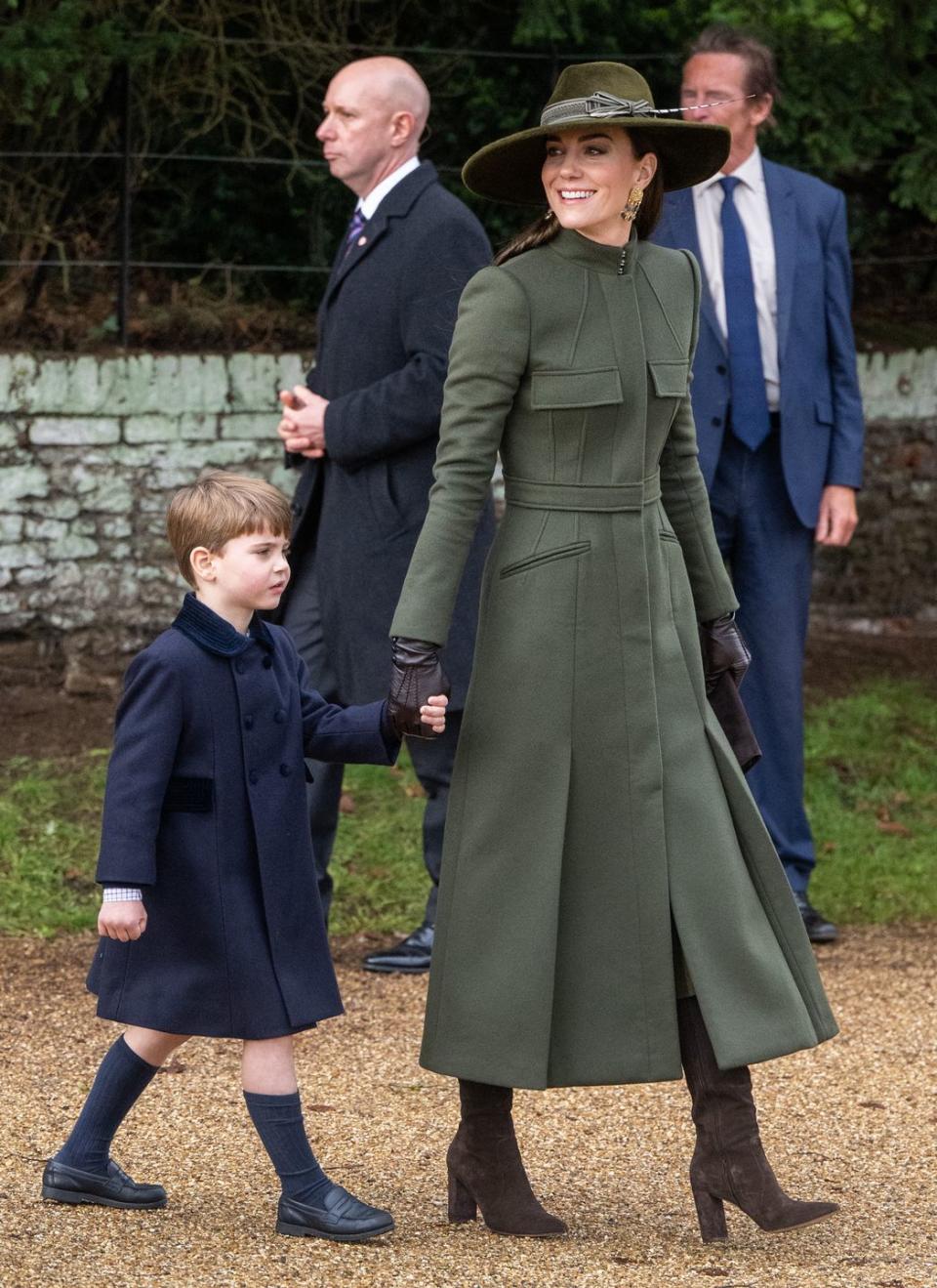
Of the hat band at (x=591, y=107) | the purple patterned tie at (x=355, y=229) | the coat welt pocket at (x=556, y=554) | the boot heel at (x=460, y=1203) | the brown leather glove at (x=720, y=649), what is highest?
the hat band at (x=591, y=107)

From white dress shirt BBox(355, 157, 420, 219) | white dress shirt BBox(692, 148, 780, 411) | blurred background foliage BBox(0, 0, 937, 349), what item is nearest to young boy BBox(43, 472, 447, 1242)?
white dress shirt BBox(355, 157, 420, 219)

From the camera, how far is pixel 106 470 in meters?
8.18

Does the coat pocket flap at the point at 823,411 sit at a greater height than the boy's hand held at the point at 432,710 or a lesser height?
greater

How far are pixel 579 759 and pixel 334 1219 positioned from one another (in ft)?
2.89

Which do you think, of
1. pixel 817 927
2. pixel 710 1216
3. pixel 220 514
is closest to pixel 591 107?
Answer: pixel 220 514

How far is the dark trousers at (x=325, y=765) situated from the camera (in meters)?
5.31

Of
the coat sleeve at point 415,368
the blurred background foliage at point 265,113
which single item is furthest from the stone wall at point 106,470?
the coat sleeve at point 415,368

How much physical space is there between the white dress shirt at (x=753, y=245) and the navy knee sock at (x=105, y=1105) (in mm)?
2944

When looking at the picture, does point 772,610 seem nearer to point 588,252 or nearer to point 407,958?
point 407,958

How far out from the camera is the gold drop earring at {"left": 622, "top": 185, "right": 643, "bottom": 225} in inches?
143

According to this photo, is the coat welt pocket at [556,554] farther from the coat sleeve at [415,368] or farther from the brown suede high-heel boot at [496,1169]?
the coat sleeve at [415,368]

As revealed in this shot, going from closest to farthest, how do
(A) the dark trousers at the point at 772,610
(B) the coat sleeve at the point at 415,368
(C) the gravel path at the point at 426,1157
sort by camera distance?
(C) the gravel path at the point at 426,1157 → (B) the coat sleeve at the point at 415,368 → (A) the dark trousers at the point at 772,610

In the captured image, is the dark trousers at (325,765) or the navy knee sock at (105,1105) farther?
the dark trousers at (325,765)

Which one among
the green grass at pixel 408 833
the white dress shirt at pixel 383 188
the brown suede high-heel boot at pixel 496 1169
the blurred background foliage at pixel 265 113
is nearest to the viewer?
the brown suede high-heel boot at pixel 496 1169
